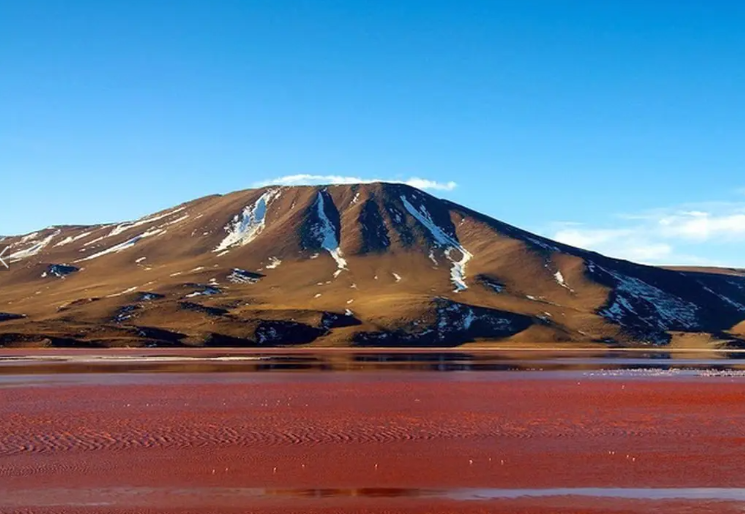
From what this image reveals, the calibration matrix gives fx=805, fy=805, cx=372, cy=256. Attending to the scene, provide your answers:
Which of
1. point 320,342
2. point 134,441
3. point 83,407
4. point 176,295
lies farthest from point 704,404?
point 176,295

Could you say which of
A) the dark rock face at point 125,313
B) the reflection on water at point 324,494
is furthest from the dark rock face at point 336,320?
the reflection on water at point 324,494

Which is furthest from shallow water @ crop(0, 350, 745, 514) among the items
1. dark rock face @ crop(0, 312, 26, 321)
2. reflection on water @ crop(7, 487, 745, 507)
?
dark rock face @ crop(0, 312, 26, 321)

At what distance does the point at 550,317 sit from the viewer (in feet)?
A: 575

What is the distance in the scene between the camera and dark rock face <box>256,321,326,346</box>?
141 metres

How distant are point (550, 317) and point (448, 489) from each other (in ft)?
519

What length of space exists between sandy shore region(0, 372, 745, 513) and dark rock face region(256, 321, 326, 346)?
9095 centimetres

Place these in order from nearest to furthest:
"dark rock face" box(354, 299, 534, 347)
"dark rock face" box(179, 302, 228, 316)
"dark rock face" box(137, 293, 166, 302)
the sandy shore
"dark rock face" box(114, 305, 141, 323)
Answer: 1. the sandy shore
2. "dark rock face" box(354, 299, 534, 347)
3. "dark rock face" box(114, 305, 141, 323)
4. "dark rock face" box(179, 302, 228, 316)
5. "dark rock face" box(137, 293, 166, 302)

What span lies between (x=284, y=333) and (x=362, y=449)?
385 feet

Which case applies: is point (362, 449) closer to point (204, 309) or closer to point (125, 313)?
point (204, 309)

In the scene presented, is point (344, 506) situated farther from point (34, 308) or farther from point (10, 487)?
point (34, 308)

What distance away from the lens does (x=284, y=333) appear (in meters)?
144

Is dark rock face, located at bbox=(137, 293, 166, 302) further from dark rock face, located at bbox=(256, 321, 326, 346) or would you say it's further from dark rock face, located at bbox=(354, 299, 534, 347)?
dark rock face, located at bbox=(354, 299, 534, 347)

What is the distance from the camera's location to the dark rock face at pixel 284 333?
141 m

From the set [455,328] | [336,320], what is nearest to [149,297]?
[336,320]
